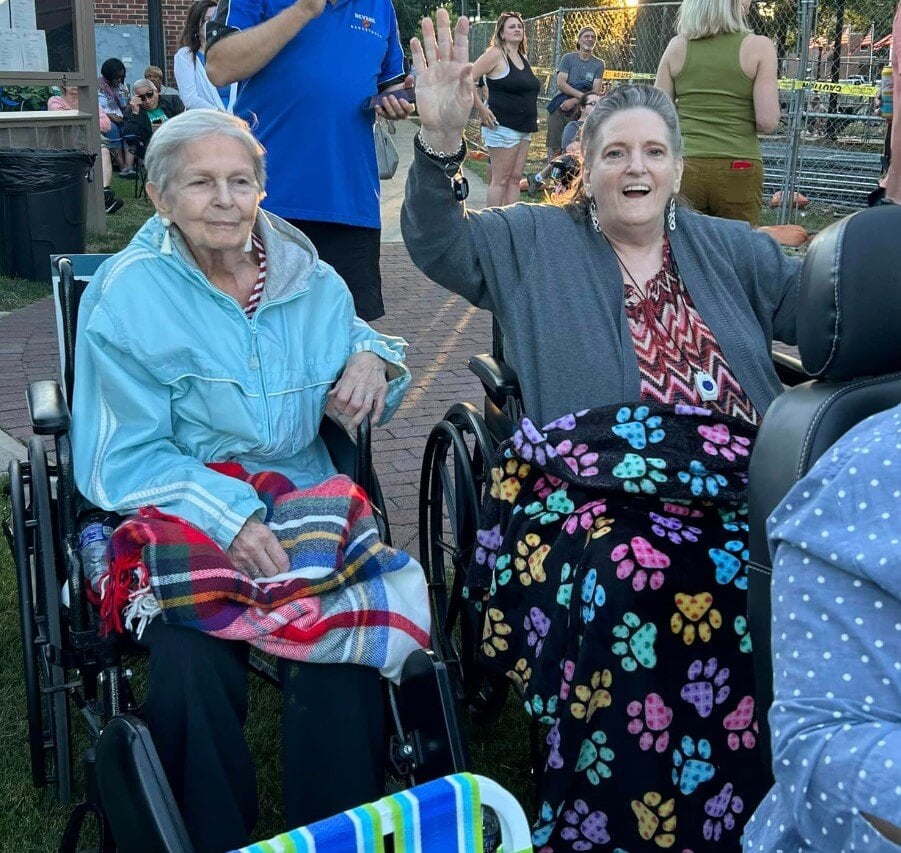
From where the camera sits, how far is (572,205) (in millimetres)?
2859

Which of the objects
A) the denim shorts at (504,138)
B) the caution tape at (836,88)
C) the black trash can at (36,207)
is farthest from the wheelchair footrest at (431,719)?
the caution tape at (836,88)

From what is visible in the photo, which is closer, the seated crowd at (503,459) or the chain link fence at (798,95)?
the seated crowd at (503,459)

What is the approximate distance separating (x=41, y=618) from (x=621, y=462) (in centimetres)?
134

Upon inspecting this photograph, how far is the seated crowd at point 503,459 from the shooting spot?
7.07 feet

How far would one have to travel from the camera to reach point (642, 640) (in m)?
2.13

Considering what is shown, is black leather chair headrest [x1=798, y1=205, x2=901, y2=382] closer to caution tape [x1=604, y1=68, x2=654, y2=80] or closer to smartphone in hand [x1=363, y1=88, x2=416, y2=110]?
smartphone in hand [x1=363, y1=88, x2=416, y2=110]

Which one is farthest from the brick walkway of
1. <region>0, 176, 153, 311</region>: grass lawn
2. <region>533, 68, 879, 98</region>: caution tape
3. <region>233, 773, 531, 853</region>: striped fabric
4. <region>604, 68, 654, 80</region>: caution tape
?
<region>604, 68, 654, 80</region>: caution tape

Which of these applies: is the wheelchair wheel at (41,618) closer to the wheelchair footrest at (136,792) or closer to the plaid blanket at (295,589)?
the plaid blanket at (295,589)

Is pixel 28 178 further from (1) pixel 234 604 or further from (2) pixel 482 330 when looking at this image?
(1) pixel 234 604

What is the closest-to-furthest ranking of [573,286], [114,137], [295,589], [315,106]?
[295,589] → [573,286] → [315,106] → [114,137]

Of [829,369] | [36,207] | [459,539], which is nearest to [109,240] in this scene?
[36,207]

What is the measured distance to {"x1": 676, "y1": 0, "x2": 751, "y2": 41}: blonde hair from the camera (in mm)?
5098

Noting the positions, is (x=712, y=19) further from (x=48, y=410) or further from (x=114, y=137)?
(x=114, y=137)

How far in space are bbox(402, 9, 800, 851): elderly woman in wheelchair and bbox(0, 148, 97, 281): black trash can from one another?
6.15 meters
